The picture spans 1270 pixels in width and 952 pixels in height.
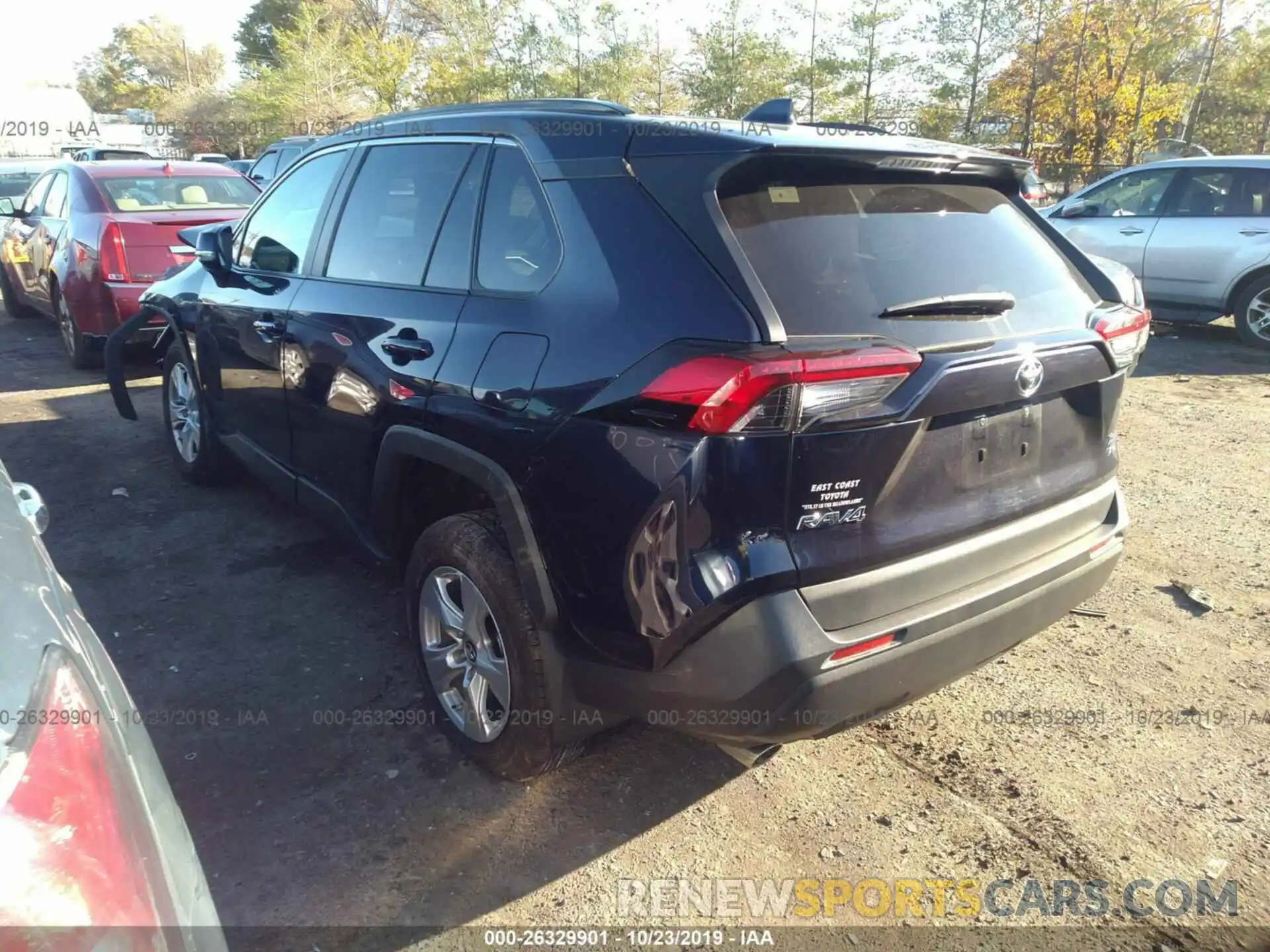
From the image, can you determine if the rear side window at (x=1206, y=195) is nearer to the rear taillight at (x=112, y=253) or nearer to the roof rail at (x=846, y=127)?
the roof rail at (x=846, y=127)

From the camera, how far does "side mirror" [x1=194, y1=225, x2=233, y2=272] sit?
425 cm

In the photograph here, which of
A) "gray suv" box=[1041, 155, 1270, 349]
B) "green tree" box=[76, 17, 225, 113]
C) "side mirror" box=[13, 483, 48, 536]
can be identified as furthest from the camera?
"green tree" box=[76, 17, 225, 113]

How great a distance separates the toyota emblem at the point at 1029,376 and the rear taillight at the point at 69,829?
2.03m

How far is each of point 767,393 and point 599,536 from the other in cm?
53

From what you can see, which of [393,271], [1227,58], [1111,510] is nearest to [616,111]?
[393,271]

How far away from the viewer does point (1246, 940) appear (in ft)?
7.22

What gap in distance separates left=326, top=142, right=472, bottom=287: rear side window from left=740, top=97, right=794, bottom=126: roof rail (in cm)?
90

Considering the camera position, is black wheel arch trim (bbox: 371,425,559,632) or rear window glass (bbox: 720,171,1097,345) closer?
rear window glass (bbox: 720,171,1097,345)

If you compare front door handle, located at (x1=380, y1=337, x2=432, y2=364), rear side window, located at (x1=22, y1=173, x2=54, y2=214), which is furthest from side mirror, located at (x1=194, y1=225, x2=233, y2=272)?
rear side window, located at (x1=22, y1=173, x2=54, y2=214)

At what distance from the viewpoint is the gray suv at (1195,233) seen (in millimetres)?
8453

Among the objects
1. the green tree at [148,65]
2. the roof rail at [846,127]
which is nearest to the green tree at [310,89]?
the green tree at [148,65]

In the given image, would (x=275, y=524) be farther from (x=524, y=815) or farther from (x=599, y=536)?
(x=599, y=536)

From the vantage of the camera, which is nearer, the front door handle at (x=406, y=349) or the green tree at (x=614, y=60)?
the front door handle at (x=406, y=349)

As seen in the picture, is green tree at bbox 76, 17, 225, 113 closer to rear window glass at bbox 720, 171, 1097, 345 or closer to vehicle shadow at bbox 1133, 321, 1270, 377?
vehicle shadow at bbox 1133, 321, 1270, 377
